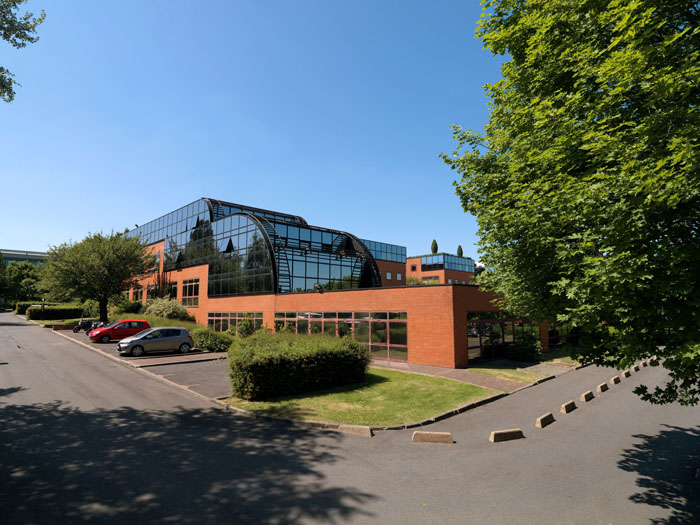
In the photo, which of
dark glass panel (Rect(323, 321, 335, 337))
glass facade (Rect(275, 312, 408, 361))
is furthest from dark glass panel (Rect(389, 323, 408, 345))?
dark glass panel (Rect(323, 321, 335, 337))

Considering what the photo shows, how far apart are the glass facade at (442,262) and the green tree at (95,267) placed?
49.6 meters

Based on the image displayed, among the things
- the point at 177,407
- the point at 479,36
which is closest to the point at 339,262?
the point at 177,407

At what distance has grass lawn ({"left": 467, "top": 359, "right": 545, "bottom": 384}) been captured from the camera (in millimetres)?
15539

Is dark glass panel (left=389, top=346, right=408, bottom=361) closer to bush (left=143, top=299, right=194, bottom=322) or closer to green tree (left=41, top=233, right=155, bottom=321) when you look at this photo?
bush (left=143, top=299, right=194, bottom=322)

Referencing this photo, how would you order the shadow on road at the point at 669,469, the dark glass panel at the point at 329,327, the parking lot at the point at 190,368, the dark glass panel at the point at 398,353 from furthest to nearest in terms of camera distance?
the dark glass panel at the point at 329,327 < the dark glass panel at the point at 398,353 < the parking lot at the point at 190,368 < the shadow on road at the point at 669,469

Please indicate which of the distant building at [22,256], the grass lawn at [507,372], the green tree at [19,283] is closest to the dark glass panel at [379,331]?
the grass lawn at [507,372]

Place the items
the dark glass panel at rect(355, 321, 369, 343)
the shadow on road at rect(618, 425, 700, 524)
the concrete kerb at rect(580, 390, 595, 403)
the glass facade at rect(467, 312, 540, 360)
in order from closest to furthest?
the shadow on road at rect(618, 425, 700, 524)
the concrete kerb at rect(580, 390, 595, 403)
the glass facade at rect(467, 312, 540, 360)
the dark glass panel at rect(355, 321, 369, 343)

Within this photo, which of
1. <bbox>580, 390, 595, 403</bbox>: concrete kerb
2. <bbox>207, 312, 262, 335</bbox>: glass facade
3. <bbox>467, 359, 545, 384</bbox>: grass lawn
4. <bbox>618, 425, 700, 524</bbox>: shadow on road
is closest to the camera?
<bbox>618, 425, 700, 524</bbox>: shadow on road

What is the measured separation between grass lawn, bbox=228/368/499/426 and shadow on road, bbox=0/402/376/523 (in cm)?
106

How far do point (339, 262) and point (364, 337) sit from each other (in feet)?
42.0

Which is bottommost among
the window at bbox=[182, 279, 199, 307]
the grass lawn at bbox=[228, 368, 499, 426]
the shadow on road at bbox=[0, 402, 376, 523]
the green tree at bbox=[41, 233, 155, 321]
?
the grass lawn at bbox=[228, 368, 499, 426]

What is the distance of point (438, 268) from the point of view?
7012 centimetres

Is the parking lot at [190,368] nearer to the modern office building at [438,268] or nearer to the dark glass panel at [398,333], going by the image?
the dark glass panel at [398,333]

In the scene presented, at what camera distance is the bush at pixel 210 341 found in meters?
23.6
